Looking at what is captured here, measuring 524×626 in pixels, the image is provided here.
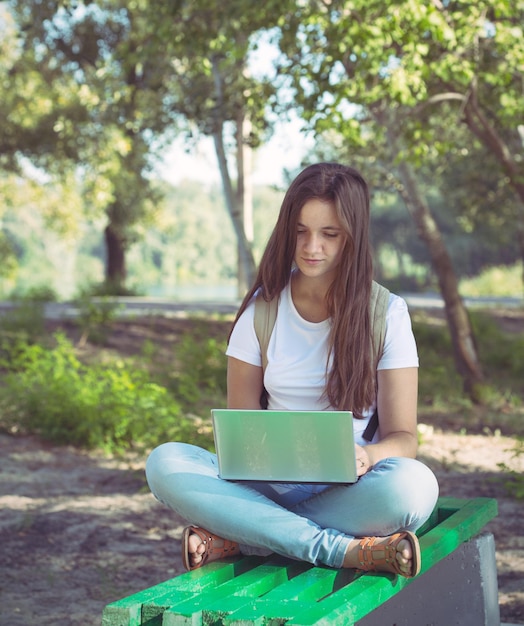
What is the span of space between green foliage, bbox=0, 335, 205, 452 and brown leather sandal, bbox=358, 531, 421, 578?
12.7ft

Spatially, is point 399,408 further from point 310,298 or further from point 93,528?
point 93,528

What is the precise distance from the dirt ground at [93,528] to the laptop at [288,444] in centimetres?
144

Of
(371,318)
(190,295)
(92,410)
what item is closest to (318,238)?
(371,318)

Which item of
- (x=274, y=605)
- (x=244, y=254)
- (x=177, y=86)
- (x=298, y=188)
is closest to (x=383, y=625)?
(x=274, y=605)

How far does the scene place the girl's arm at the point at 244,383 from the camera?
10.1 feet

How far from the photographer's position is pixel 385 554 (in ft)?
8.05

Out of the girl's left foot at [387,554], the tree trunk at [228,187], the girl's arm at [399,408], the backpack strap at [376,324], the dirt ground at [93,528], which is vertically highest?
the tree trunk at [228,187]

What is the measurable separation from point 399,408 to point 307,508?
1.34 feet

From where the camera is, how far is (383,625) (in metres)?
2.66

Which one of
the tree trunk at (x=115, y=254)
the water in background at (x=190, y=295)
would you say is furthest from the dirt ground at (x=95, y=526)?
the tree trunk at (x=115, y=254)

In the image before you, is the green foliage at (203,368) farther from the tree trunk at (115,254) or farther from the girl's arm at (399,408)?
the tree trunk at (115,254)

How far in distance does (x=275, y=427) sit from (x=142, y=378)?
16.6ft

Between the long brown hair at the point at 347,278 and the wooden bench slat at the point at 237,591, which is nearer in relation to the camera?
the wooden bench slat at the point at 237,591

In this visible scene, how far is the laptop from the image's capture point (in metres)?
2.48
